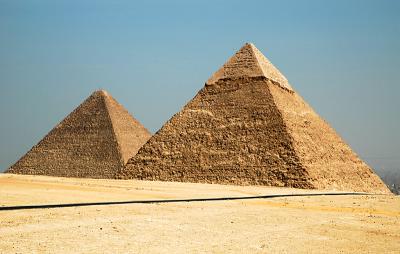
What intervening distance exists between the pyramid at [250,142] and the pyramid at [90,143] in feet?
45.4

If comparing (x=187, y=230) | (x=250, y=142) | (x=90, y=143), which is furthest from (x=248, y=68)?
(x=187, y=230)

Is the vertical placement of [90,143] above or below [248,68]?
below

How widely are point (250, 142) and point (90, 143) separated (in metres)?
24.3

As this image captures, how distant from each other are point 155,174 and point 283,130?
10106 millimetres

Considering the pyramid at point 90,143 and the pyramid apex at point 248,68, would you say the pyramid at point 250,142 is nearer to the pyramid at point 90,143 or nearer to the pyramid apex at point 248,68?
the pyramid apex at point 248,68

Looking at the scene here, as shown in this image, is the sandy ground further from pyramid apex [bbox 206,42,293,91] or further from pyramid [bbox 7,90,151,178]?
pyramid [bbox 7,90,151,178]

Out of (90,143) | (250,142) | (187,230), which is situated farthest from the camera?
(90,143)

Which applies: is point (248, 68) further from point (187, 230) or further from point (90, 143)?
point (187, 230)

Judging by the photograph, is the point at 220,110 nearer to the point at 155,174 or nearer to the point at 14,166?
the point at 155,174

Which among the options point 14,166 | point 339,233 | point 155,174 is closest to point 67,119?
point 14,166

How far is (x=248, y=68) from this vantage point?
46.1m

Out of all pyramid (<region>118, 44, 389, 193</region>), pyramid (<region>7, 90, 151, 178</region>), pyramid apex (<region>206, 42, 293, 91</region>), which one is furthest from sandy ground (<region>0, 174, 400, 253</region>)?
pyramid (<region>7, 90, 151, 178</region>)

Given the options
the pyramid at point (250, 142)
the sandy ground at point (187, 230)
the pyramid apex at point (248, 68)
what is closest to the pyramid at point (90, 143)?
the pyramid at point (250, 142)

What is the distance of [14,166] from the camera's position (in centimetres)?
6212
